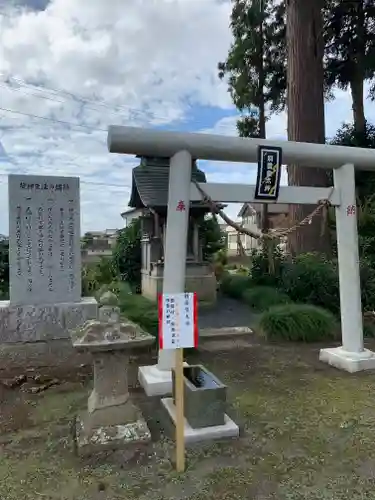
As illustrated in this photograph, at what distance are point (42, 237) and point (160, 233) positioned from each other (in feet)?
21.4

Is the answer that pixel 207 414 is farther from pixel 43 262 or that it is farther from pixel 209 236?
pixel 209 236

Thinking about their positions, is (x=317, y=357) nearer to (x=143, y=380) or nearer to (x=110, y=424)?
(x=143, y=380)

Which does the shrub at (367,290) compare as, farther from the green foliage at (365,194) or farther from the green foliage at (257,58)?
the green foliage at (257,58)

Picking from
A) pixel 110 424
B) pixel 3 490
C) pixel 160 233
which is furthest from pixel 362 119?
pixel 3 490

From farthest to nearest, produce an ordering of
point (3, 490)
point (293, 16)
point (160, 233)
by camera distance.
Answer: point (160, 233) < point (293, 16) < point (3, 490)

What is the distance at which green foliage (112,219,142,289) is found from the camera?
1395 cm

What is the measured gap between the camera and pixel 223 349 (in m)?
6.13

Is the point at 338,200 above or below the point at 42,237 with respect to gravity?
above

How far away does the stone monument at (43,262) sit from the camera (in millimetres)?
5836

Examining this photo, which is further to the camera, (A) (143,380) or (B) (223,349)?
(B) (223,349)

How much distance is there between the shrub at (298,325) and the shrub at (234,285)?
4960 mm

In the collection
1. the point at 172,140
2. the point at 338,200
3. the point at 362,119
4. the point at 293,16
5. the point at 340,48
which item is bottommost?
the point at 338,200

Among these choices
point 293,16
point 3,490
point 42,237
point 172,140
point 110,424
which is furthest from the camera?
point 293,16

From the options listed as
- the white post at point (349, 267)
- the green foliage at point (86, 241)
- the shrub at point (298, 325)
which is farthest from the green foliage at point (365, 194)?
the green foliage at point (86, 241)
